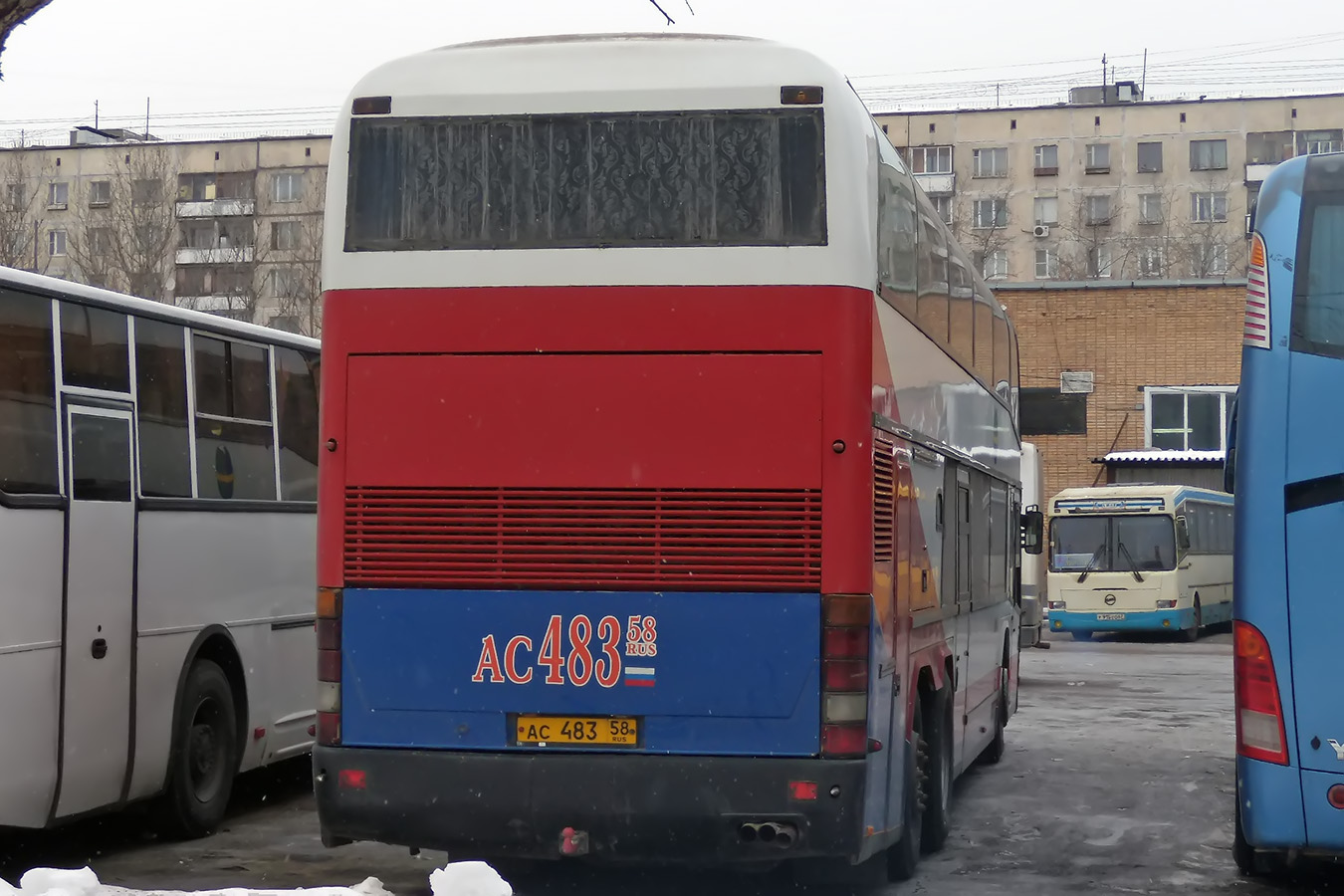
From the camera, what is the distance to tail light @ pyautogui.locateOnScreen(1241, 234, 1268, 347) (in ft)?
25.8

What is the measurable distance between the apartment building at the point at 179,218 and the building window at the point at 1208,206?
3980 cm

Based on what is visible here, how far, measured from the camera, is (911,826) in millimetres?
9188

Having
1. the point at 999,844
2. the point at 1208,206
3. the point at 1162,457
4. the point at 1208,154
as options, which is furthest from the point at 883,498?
the point at 1208,154

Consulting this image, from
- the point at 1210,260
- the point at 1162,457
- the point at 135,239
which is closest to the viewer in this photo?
the point at 1162,457

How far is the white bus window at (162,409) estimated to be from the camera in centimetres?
1011

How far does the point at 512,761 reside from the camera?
25.4ft

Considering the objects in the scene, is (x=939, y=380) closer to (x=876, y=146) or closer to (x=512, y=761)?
(x=876, y=146)

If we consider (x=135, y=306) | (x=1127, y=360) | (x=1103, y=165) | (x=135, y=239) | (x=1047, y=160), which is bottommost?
(x=135, y=306)

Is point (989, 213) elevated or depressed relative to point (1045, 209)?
depressed

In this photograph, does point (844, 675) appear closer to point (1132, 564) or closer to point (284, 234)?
point (1132, 564)

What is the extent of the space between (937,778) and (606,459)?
328cm

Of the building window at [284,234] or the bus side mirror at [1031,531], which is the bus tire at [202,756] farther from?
the building window at [284,234]

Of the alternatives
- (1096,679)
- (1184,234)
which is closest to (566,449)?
(1096,679)

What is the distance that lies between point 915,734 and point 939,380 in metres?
2.04
